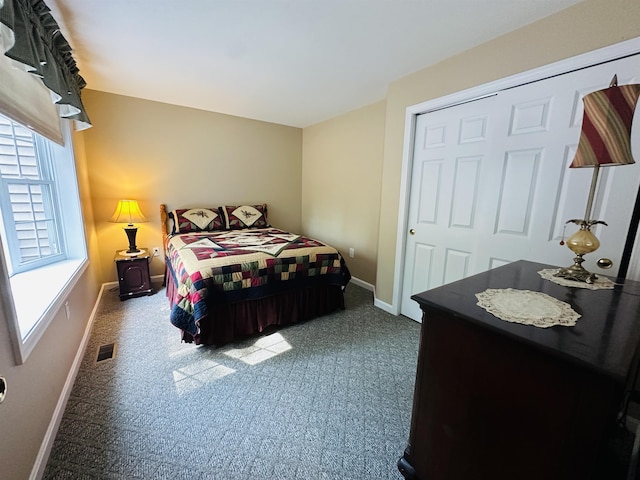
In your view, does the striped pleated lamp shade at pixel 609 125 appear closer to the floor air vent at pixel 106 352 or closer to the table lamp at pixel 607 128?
the table lamp at pixel 607 128

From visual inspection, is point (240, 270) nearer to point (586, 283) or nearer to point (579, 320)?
point (579, 320)

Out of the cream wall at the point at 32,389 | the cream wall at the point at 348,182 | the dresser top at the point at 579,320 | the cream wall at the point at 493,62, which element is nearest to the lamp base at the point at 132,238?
the cream wall at the point at 32,389

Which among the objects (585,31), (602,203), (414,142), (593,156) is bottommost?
(602,203)

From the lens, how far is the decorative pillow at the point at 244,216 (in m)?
3.77

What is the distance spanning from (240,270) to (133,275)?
1.66m

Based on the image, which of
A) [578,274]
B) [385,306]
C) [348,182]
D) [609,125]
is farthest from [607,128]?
[348,182]

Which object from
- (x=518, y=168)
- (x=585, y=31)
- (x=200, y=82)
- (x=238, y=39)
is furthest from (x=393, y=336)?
(x=200, y=82)

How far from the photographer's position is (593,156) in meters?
1.08

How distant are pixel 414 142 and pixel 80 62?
3077mm

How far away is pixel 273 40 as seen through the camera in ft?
6.25

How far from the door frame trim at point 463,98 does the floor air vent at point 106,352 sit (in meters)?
2.48

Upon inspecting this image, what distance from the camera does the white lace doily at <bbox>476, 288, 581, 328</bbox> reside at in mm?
816

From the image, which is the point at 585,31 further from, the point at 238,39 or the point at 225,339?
the point at 225,339

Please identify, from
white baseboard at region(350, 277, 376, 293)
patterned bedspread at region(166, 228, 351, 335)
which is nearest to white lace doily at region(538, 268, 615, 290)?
patterned bedspread at region(166, 228, 351, 335)
